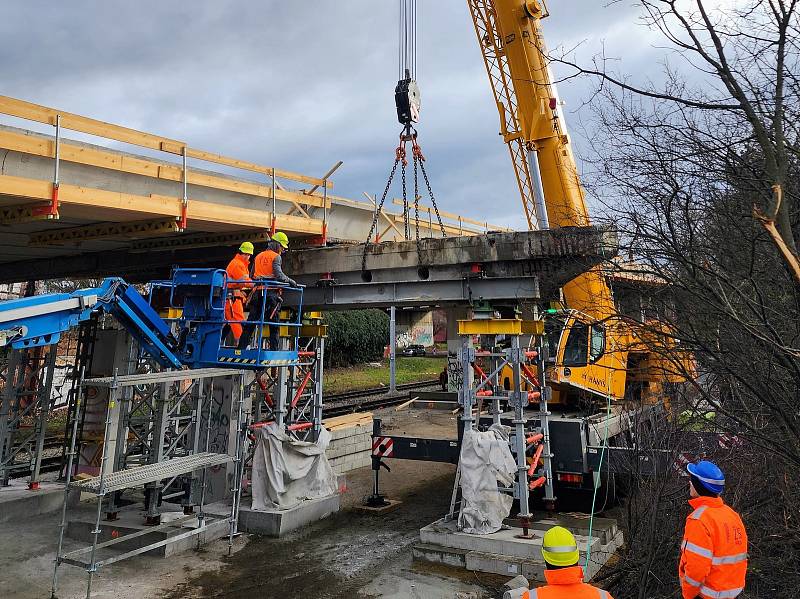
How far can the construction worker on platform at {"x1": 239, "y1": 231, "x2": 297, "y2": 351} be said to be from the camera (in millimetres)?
8852

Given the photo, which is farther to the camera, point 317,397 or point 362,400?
point 362,400

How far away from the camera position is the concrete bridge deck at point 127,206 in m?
7.45

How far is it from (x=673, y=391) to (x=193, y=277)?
7.06m

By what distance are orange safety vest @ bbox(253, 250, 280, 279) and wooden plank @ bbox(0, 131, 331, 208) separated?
1.47 meters

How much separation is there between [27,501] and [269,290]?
18.6ft

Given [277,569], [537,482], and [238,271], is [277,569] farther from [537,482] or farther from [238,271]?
[238,271]

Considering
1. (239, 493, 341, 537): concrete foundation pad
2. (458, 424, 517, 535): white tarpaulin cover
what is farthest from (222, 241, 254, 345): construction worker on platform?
(458, 424, 517, 535): white tarpaulin cover

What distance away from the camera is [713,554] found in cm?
379

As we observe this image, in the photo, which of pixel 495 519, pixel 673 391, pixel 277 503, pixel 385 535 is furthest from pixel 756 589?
pixel 277 503

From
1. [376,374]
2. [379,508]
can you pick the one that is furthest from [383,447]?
[376,374]

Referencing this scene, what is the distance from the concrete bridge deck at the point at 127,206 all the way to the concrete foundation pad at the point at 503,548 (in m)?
5.90

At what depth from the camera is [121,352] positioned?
1096 centimetres

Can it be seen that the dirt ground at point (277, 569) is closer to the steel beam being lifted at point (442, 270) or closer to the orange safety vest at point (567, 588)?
the steel beam being lifted at point (442, 270)

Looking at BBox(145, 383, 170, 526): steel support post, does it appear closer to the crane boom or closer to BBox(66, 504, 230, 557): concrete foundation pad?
BBox(66, 504, 230, 557): concrete foundation pad
